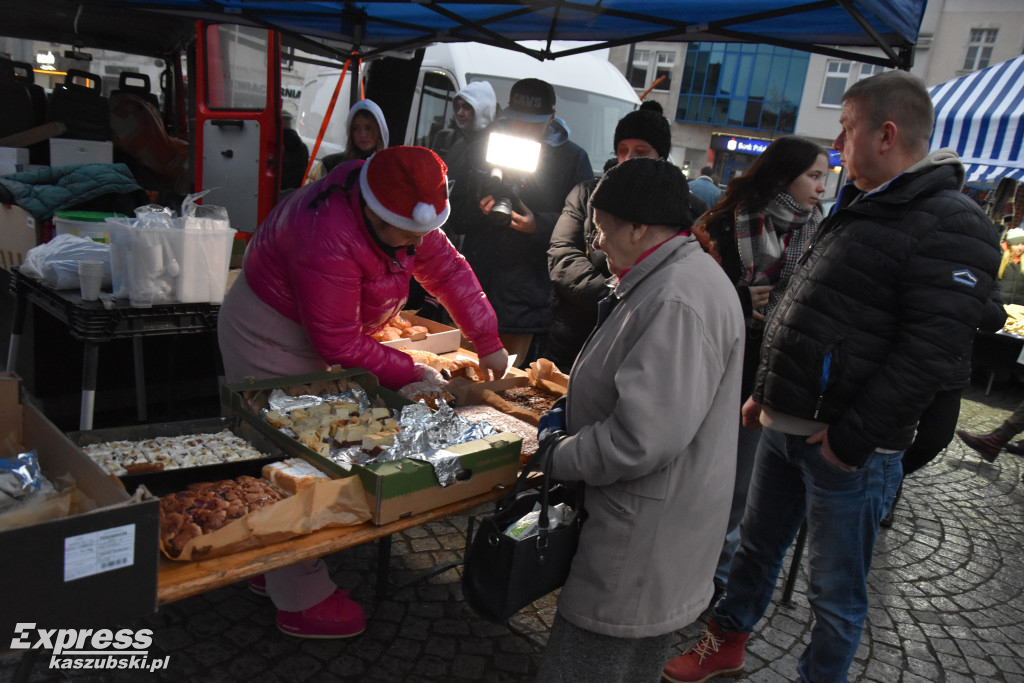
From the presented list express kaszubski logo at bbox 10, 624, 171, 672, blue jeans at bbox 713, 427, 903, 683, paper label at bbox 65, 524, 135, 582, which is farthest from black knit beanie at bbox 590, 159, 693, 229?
express kaszubski logo at bbox 10, 624, 171, 672

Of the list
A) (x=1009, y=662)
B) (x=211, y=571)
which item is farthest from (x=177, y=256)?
(x=1009, y=662)

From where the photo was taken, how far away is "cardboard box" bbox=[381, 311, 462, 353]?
3.28 metres

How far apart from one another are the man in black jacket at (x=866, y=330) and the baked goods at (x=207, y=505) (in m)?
1.56

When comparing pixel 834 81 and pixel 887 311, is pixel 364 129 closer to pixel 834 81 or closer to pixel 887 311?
pixel 887 311

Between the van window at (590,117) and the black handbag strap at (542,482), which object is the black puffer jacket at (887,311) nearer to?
the black handbag strap at (542,482)

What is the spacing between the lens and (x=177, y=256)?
3.03 metres

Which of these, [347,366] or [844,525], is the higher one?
[347,366]

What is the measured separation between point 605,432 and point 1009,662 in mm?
2718

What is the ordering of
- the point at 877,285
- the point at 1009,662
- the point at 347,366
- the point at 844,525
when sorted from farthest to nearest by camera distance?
the point at 1009,662 → the point at 347,366 → the point at 844,525 → the point at 877,285

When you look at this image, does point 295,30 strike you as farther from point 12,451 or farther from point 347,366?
point 12,451

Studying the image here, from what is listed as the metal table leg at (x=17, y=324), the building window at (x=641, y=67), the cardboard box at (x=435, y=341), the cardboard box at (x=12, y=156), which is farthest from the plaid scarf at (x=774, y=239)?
the building window at (x=641, y=67)

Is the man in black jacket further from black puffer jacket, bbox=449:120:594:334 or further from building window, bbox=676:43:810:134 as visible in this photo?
building window, bbox=676:43:810:134

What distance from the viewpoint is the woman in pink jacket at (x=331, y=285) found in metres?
2.26

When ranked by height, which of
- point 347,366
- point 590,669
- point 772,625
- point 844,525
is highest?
point 347,366
